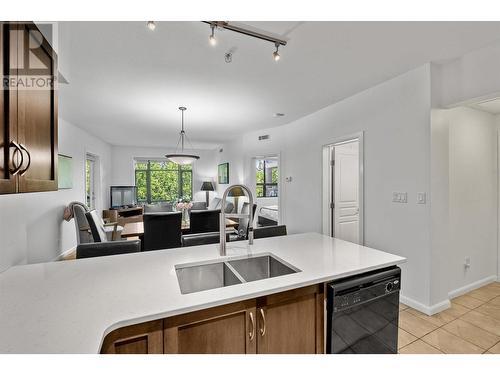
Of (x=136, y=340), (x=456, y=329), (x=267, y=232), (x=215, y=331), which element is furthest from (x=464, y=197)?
(x=136, y=340)

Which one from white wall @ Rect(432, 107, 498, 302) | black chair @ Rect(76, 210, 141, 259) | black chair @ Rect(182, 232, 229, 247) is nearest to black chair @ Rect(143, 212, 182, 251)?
black chair @ Rect(182, 232, 229, 247)

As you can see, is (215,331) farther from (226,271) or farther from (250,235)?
(250,235)

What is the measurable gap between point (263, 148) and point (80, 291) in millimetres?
4513

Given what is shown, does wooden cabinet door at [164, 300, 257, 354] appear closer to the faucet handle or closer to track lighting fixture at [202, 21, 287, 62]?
the faucet handle

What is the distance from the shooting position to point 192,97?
126 inches

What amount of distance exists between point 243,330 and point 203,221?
2307 mm

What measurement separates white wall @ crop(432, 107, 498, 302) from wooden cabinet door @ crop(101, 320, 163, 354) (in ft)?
8.68

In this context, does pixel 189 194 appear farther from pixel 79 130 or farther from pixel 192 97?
pixel 192 97

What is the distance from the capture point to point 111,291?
Answer: 1062mm

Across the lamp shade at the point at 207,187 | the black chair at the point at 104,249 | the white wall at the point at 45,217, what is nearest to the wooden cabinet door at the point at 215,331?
the black chair at the point at 104,249

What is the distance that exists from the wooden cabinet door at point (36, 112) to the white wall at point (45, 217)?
1.76 metres

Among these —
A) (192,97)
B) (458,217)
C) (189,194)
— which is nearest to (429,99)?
(458,217)

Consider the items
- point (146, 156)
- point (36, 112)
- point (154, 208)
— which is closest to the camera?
point (36, 112)

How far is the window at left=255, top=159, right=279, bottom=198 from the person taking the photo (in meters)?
6.88
